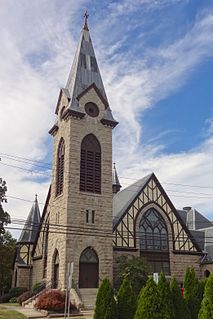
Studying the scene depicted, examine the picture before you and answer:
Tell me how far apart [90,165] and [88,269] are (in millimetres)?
8925

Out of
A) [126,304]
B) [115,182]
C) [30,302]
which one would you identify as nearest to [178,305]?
[126,304]

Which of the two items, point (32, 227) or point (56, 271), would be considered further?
point (32, 227)

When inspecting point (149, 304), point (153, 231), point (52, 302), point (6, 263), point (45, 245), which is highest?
point (153, 231)

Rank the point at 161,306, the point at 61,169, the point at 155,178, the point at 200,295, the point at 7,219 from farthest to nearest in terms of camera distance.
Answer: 1. the point at 155,178
2. the point at 61,169
3. the point at 7,219
4. the point at 200,295
5. the point at 161,306

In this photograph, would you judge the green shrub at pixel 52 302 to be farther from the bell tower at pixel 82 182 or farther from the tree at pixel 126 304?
the tree at pixel 126 304

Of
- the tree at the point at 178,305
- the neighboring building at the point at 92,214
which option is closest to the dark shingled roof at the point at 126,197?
the neighboring building at the point at 92,214

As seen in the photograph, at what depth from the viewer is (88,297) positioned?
92.9 feet

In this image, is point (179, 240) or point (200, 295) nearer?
point (200, 295)

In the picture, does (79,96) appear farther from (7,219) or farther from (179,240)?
(179,240)

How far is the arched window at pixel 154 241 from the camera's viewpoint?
3444cm

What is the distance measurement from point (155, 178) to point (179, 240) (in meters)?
6.38

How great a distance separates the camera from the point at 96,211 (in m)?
32.2

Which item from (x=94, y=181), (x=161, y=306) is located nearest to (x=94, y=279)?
(x=94, y=181)

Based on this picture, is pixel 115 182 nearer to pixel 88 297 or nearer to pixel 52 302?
Result: pixel 88 297
